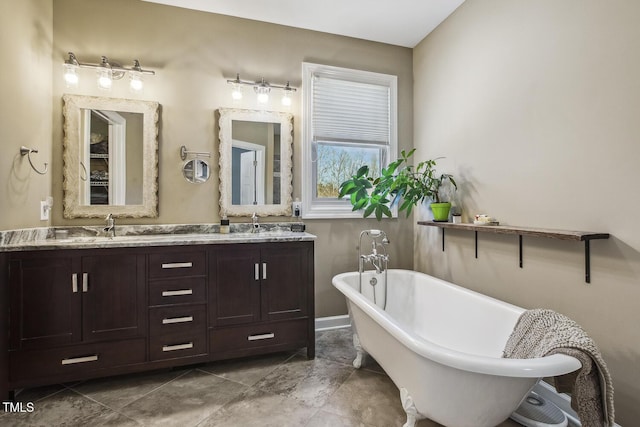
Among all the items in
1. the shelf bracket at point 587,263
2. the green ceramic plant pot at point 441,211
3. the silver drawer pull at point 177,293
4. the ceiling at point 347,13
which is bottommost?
the silver drawer pull at point 177,293

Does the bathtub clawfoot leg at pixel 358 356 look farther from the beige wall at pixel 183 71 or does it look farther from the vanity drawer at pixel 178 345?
the vanity drawer at pixel 178 345

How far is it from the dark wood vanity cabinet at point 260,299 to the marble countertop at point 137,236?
10 centimetres

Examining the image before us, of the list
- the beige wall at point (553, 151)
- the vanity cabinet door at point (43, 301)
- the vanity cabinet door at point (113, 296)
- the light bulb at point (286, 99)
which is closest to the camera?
the beige wall at point (553, 151)

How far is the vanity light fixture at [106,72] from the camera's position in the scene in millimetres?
2482

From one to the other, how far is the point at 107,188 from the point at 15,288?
925 millimetres

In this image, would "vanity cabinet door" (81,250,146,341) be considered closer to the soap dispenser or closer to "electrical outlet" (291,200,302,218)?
the soap dispenser

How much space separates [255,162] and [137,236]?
1142 millimetres

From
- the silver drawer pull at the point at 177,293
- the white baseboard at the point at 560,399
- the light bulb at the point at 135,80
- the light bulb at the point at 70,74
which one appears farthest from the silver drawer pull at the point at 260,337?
the light bulb at the point at 70,74

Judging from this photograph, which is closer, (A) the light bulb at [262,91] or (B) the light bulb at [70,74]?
(B) the light bulb at [70,74]

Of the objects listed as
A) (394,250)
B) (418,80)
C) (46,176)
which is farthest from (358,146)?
(46,176)

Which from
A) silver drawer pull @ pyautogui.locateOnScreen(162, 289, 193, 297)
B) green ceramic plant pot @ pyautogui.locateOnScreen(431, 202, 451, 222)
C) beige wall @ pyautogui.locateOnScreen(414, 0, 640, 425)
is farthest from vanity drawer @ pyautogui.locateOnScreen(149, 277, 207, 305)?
beige wall @ pyautogui.locateOnScreen(414, 0, 640, 425)

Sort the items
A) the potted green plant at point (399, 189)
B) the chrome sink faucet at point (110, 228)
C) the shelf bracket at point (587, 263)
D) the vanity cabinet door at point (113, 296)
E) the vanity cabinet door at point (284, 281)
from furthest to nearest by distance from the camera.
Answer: the potted green plant at point (399, 189), the chrome sink faucet at point (110, 228), the vanity cabinet door at point (284, 281), the vanity cabinet door at point (113, 296), the shelf bracket at point (587, 263)

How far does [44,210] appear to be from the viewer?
7.88 ft

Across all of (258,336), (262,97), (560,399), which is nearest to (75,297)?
(258,336)
